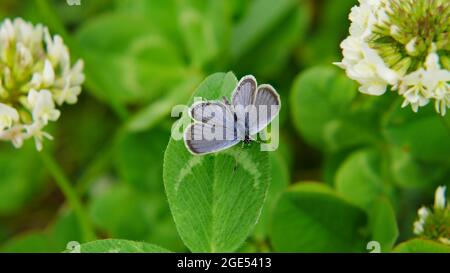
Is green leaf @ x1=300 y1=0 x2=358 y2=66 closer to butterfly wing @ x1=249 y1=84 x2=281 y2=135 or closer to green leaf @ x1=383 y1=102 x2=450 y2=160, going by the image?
green leaf @ x1=383 y1=102 x2=450 y2=160

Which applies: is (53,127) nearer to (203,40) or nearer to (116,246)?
(203,40)

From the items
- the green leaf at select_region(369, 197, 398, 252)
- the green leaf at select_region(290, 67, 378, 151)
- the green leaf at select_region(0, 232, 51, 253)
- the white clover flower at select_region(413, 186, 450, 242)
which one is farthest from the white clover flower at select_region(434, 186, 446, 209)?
the green leaf at select_region(0, 232, 51, 253)

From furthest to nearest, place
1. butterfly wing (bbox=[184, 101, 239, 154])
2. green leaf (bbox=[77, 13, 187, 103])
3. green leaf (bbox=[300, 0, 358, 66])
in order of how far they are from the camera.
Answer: green leaf (bbox=[300, 0, 358, 66]), green leaf (bbox=[77, 13, 187, 103]), butterfly wing (bbox=[184, 101, 239, 154])

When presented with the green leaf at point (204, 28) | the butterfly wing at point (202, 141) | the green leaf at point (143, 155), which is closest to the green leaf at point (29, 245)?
the green leaf at point (143, 155)

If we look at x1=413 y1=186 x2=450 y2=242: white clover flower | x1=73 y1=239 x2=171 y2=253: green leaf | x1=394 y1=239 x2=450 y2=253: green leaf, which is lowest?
x1=394 y1=239 x2=450 y2=253: green leaf

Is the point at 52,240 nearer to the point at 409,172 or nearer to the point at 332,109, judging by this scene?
the point at 332,109

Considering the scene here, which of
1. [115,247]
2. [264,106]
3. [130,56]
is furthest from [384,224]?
[130,56]
